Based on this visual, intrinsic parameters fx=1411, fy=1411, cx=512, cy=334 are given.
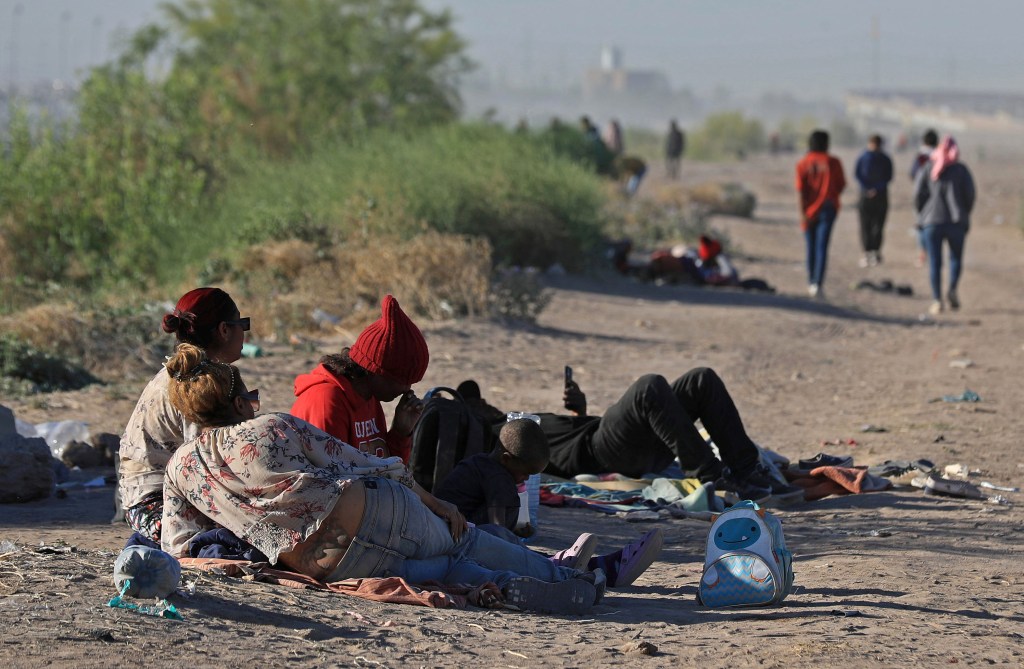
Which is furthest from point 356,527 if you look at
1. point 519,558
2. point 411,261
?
point 411,261

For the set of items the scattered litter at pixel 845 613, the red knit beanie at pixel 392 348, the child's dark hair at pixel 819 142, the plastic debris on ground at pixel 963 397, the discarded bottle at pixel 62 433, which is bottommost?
the plastic debris on ground at pixel 963 397

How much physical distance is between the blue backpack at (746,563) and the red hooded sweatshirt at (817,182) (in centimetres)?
1058

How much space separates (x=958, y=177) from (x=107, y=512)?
1034cm

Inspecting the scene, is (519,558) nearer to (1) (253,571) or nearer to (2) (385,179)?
(1) (253,571)

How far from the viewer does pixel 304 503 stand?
4.45m

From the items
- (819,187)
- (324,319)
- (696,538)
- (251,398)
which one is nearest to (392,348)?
(251,398)

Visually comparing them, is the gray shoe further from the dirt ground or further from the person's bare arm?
the person's bare arm

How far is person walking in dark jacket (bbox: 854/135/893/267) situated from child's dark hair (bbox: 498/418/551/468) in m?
13.4

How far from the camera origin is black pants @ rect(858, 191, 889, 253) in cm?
1856

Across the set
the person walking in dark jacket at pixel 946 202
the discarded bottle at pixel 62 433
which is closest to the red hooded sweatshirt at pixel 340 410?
the discarded bottle at pixel 62 433

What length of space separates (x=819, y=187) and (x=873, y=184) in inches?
139

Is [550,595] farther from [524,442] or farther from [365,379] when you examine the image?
[365,379]

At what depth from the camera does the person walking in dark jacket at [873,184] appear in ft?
59.6

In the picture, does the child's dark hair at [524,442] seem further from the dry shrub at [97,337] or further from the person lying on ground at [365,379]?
the dry shrub at [97,337]
